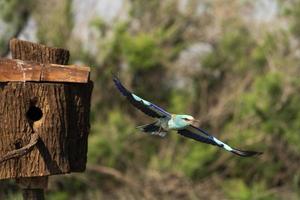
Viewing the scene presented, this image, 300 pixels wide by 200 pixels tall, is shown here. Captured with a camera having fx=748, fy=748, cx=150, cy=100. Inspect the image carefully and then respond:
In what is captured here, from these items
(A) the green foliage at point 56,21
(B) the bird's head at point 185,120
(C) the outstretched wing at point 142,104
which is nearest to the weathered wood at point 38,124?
(C) the outstretched wing at point 142,104

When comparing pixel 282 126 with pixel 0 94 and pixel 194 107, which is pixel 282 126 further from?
pixel 0 94

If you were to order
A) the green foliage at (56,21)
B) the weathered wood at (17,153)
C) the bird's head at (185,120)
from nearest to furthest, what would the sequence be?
the bird's head at (185,120), the weathered wood at (17,153), the green foliage at (56,21)

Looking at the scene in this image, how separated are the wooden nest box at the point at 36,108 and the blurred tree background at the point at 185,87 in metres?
5.04

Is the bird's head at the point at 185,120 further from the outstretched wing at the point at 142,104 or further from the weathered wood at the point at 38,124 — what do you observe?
the weathered wood at the point at 38,124

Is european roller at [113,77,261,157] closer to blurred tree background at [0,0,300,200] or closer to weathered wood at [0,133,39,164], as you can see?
weathered wood at [0,133,39,164]

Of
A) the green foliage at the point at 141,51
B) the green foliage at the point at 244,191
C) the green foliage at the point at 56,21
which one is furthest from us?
the green foliage at the point at 56,21

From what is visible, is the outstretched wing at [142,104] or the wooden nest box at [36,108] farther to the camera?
the wooden nest box at [36,108]

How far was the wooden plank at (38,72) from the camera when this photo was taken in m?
3.64

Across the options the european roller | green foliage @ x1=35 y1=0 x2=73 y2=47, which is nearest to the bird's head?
the european roller

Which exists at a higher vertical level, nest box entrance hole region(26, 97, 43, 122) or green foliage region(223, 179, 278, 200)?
nest box entrance hole region(26, 97, 43, 122)

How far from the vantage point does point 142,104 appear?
11.3ft

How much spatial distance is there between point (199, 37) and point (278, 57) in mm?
1233

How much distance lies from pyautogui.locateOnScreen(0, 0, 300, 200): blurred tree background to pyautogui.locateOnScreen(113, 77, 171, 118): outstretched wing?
216 inches

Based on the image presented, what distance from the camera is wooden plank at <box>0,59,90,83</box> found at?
11.9 feet
